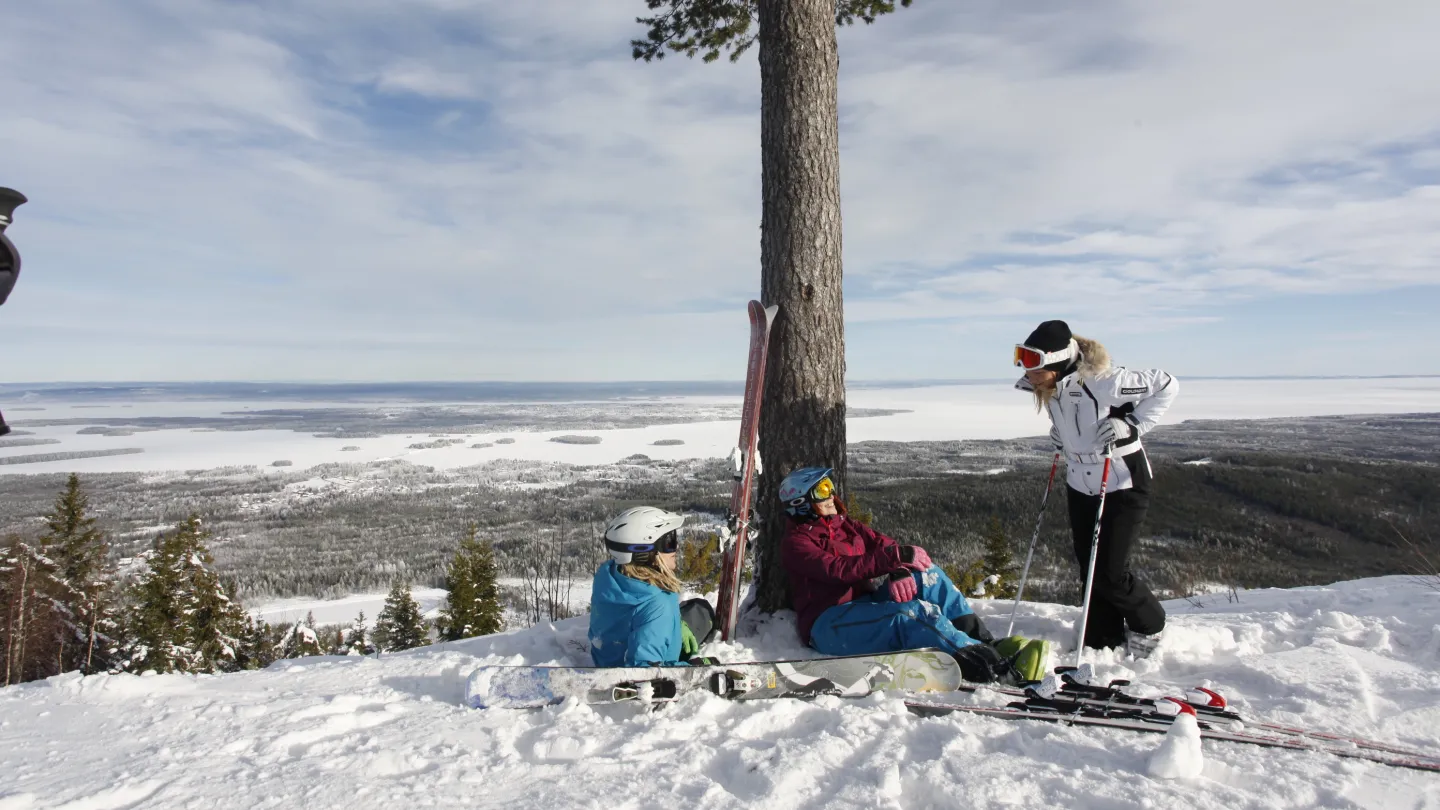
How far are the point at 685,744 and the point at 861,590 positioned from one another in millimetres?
1784

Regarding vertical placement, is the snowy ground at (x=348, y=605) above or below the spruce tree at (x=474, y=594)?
below

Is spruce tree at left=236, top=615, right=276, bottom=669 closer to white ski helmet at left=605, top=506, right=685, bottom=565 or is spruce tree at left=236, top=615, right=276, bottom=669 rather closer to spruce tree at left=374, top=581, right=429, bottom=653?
spruce tree at left=374, top=581, right=429, bottom=653

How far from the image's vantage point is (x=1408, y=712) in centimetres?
297

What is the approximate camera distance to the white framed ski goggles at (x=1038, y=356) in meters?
3.98

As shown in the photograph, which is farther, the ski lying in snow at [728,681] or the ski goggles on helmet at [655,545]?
the ski goggles on helmet at [655,545]

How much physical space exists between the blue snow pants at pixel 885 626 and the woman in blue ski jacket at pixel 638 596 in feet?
Result: 2.84

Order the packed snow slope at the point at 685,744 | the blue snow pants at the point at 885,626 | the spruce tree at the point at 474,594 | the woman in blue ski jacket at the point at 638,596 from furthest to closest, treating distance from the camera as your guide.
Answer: the spruce tree at the point at 474,594, the blue snow pants at the point at 885,626, the woman in blue ski jacket at the point at 638,596, the packed snow slope at the point at 685,744

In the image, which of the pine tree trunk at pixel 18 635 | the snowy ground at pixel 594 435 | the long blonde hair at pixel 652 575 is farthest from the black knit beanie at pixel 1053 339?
the snowy ground at pixel 594 435

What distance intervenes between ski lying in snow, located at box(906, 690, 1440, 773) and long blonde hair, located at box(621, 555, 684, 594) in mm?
1380

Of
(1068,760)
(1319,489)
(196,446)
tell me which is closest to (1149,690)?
(1068,760)

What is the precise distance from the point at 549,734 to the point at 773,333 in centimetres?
308

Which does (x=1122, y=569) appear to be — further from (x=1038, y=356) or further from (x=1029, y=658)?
(x=1038, y=356)

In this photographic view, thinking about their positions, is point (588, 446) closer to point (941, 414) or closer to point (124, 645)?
point (941, 414)

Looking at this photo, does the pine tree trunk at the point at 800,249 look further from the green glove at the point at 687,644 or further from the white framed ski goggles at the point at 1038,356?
the white framed ski goggles at the point at 1038,356
